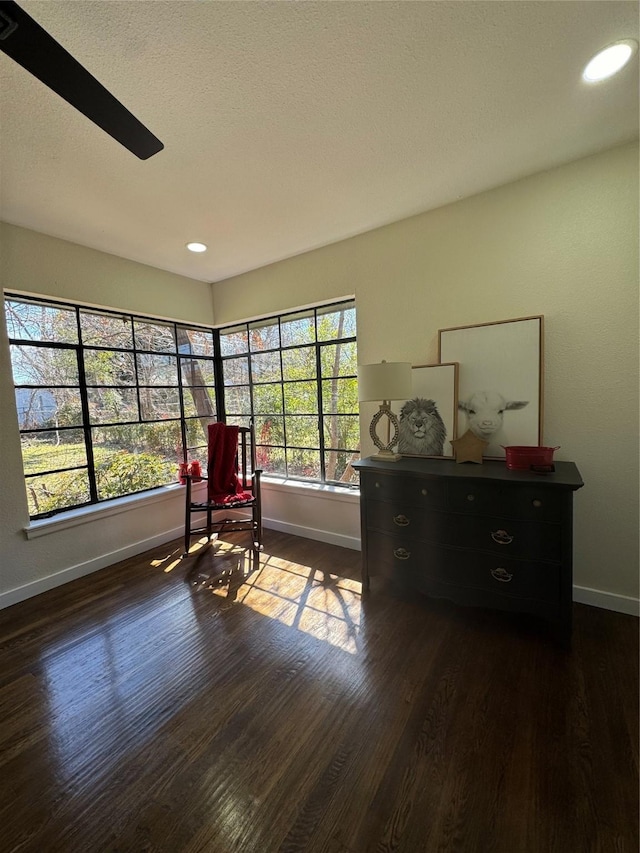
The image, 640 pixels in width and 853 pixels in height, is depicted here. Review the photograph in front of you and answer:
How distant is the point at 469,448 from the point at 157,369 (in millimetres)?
2886

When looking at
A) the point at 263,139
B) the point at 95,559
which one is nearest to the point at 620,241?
the point at 263,139

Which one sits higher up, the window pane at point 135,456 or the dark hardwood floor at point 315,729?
the window pane at point 135,456

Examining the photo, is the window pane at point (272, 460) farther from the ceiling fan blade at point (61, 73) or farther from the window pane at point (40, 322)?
the ceiling fan blade at point (61, 73)

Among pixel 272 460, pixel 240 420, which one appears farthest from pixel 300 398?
pixel 240 420

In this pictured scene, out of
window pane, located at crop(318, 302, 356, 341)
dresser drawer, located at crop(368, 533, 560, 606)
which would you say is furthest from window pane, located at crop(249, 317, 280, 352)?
dresser drawer, located at crop(368, 533, 560, 606)

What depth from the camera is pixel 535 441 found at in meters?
2.15

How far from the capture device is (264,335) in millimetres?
3594

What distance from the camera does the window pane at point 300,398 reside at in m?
3.28

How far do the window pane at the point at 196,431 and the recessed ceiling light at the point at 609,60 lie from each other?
3.57 meters

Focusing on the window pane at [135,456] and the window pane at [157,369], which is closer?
the window pane at [135,456]

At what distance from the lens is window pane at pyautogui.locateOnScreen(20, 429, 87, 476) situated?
2.53m

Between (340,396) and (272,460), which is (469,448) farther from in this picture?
(272,460)

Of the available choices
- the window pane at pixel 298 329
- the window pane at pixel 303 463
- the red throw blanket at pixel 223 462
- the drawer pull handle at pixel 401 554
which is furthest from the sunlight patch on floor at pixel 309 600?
the window pane at pixel 298 329


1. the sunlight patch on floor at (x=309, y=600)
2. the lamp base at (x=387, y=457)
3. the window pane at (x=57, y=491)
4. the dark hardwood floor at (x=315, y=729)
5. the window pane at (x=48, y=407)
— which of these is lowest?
the dark hardwood floor at (x=315, y=729)
